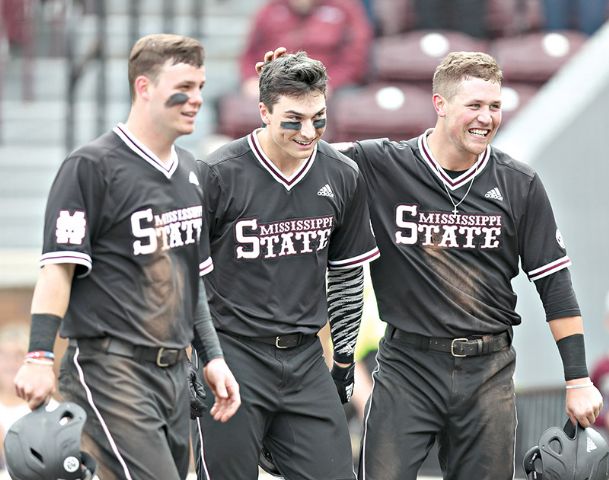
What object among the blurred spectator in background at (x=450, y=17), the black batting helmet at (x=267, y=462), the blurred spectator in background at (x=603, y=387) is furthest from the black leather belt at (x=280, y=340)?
the blurred spectator in background at (x=450, y=17)

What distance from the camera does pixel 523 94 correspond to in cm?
1116

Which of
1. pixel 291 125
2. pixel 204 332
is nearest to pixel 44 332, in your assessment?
pixel 204 332

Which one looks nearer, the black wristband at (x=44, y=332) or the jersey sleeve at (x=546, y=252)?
the black wristband at (x=44, y=332)

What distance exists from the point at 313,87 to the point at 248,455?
4.59ft

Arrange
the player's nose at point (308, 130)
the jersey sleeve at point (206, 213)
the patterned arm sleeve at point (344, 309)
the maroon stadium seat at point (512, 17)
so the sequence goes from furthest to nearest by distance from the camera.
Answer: the maroon stadium seat at point (512, 17)
the patterned arm sleeve at point (344, 309)
the player's nose at point (308, 130)
the jersey sleeve at point (206, 213)

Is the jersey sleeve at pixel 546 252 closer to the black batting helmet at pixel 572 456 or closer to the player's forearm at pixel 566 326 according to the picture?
the player's forearm at pixel 566 326

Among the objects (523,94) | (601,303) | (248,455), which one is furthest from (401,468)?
(523,94)

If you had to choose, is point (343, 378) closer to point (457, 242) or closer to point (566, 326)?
point (457, 242)

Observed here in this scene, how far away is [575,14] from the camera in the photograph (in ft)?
39.1

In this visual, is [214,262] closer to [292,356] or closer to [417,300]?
[292,356]

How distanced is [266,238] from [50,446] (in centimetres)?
126

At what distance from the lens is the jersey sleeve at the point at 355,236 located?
19.1 ft

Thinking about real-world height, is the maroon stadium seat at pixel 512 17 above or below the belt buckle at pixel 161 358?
above

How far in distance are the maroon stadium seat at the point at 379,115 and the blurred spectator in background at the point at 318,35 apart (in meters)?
0.42
